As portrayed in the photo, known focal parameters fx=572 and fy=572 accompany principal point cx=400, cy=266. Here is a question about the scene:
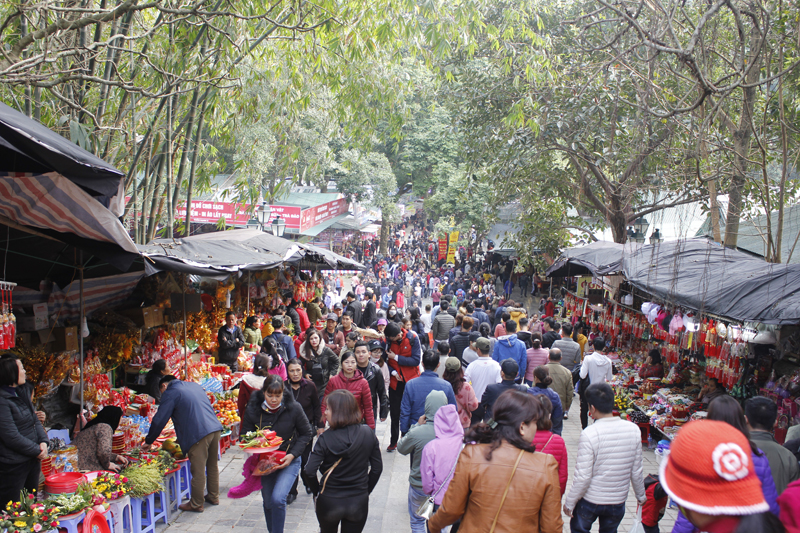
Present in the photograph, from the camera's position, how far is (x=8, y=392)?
4223mm

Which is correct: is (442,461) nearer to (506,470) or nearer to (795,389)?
(506,470)

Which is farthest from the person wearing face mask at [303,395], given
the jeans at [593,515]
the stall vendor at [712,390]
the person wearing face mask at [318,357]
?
the stall vendor at [712,390]

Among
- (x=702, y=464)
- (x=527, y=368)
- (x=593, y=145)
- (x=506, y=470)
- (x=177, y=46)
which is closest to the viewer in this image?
(x=702, y=464)

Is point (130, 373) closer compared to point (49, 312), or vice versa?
point (49, 312)

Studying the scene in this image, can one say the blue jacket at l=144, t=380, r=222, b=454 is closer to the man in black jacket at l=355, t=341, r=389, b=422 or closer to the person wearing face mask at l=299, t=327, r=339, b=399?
the man in black jacket at l=355, t=341, r=389, b=422

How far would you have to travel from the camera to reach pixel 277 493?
4562mm

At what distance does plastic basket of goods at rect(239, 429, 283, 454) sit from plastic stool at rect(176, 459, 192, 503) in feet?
5.02

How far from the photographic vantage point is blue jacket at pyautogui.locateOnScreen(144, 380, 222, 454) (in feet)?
17.1

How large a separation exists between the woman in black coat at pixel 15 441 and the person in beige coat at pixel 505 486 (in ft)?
10.5

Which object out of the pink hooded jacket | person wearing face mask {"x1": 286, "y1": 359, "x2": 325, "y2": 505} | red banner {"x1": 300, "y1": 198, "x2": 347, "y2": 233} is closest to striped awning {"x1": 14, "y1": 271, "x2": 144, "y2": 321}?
person wearing face mask {"x1": 286, "y1": 359, "x2": 325, "y2": 505}

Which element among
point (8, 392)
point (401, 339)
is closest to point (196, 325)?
point (401, 339)

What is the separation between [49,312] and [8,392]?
1.94 m

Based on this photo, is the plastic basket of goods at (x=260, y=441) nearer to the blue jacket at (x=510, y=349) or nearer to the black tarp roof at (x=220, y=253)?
the black tarp roof at (x=220, y=253)

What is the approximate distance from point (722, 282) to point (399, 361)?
375 cm
